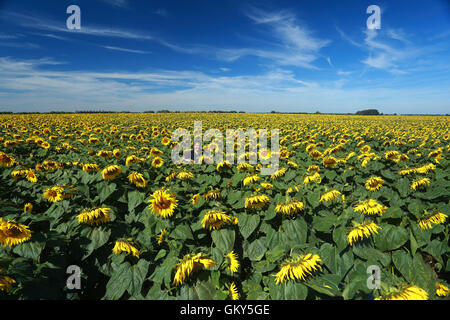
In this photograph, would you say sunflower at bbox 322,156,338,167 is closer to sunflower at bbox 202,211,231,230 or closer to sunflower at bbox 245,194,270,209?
sunflower at bbox 245,194,270,209

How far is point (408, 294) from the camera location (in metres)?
1.45

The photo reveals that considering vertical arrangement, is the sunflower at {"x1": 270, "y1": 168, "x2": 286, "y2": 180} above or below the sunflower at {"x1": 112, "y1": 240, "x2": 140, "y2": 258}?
above

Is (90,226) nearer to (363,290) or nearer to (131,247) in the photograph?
(131,247)

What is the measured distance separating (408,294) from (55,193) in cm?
489

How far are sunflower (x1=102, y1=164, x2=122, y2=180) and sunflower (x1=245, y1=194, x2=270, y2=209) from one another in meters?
2.58

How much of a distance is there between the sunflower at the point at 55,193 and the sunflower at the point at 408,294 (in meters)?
4.44

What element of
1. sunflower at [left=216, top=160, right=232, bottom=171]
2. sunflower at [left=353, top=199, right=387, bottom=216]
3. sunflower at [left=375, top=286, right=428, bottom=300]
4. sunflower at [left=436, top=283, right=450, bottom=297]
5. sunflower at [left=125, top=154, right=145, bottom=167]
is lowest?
sunflower at [left=436, top=283, right=450, bottom=297]

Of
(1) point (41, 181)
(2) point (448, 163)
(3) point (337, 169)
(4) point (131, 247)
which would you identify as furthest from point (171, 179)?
(2) point (448, 163)

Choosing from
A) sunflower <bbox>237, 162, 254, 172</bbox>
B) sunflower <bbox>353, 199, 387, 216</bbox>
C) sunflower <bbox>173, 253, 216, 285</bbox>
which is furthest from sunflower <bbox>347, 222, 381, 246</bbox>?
sunflower <bbox>237, 162, 254, 172</bbox>

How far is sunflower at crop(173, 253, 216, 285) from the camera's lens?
1.77 metres

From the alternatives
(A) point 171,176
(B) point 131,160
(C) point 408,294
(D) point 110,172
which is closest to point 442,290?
(C) point 408,294

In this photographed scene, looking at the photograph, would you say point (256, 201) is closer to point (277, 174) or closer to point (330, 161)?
point (277, 174)
